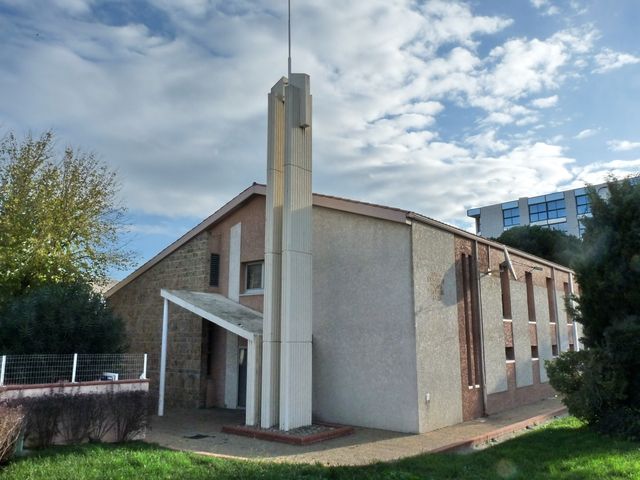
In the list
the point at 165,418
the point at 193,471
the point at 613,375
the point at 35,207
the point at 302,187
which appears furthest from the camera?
the point at 35,207

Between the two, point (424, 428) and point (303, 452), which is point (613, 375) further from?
point (303, 452)

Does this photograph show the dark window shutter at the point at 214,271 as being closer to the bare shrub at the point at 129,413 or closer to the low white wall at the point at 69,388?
the low white wall at the point at 69,388

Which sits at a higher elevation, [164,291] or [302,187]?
[302,187]

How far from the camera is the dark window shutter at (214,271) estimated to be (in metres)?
17.1

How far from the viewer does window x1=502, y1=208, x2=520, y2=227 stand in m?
62.6

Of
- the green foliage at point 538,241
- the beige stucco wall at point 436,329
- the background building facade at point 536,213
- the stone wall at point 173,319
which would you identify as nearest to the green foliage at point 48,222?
the stone wall at point 173,319

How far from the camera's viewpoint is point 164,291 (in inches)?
579

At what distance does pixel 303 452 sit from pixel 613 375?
253 inches

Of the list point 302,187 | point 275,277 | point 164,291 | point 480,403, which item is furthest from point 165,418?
point 480,403

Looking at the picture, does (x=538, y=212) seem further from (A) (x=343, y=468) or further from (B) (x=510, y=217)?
(A) (x=343, y=468)

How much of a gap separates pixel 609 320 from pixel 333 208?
22.8ft

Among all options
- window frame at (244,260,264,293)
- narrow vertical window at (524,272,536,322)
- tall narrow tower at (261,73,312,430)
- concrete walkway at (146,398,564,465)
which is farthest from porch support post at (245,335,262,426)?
narrow vertical window at (524,272,536,322)

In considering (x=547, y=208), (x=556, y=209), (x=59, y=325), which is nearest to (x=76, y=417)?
(x=59, y=325)

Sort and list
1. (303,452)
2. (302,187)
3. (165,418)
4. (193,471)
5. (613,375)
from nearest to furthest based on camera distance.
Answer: (193,471), (303,452), (613,375), (302,187), (165,418)
